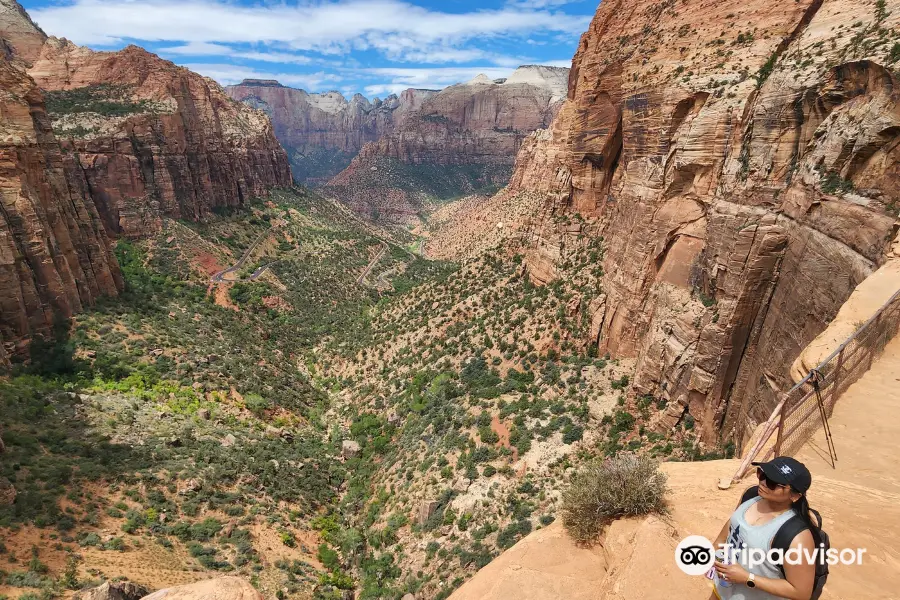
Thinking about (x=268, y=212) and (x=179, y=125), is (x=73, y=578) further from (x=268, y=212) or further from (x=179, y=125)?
(x=268, y=212)

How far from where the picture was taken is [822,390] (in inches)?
410

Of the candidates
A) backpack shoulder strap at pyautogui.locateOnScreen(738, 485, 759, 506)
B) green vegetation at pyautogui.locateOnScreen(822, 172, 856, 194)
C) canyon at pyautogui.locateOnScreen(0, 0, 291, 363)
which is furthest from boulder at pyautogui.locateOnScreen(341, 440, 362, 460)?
backpack shoulder strap at pyautogui.locateOnScreen(738, 485, 759, 506)

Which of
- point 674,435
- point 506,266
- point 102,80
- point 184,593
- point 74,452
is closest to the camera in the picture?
point 184,593

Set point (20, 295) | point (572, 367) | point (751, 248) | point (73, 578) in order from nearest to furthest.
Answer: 1. point (73, 578)
2. point (751, 248)
3. point (572, 367)
4. point (20, 295)

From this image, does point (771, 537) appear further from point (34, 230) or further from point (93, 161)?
point (93, 161)

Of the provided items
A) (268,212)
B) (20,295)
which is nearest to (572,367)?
(20,295)

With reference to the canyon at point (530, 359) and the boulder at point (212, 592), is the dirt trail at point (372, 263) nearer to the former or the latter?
the canyon at point (530, 359)

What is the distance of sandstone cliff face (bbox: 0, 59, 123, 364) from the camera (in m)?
35.6

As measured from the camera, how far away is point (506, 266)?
173 ft

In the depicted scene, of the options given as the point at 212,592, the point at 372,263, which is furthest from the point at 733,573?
the point at 372,263

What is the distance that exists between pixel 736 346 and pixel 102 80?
314ft

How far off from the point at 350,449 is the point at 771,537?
124 ft

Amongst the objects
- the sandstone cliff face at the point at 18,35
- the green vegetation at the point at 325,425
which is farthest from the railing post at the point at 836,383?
the sandstone cliff face at the point at 18,35

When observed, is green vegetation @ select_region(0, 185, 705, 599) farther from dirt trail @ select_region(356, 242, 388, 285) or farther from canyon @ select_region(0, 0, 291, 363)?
dirt trail @ select_region(356, 242, 388, 285)
